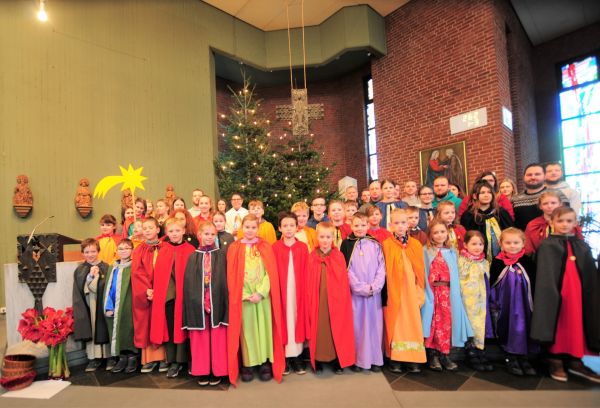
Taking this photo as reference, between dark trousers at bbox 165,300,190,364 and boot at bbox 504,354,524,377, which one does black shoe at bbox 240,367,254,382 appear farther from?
boot at bbox 504,354,524,377

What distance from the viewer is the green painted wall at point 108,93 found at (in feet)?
19.2

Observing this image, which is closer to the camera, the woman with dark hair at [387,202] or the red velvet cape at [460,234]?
the red velvet cape at [460,234]

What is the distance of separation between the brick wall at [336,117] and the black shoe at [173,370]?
7989 millimetres

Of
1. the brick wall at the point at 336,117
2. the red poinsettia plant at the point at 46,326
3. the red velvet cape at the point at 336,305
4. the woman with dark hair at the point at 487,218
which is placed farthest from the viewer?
the brick wall at the point at 336,117

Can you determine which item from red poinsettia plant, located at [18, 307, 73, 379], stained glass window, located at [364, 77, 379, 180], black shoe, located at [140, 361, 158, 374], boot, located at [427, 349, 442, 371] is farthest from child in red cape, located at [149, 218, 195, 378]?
stained glass window, located at [364, 77, 379, 180]

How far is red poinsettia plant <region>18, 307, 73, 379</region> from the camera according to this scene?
3201mm

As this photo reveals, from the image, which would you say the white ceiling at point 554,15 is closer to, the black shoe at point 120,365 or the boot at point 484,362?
the boot at point 484,362

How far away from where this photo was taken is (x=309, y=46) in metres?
9.59

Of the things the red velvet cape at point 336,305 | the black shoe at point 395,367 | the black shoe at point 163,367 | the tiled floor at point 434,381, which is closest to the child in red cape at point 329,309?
the red velvet cape at point 336,305

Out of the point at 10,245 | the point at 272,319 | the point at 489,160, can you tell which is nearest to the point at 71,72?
the point at 10,245

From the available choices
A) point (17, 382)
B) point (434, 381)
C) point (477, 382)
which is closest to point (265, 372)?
point (434, 381)

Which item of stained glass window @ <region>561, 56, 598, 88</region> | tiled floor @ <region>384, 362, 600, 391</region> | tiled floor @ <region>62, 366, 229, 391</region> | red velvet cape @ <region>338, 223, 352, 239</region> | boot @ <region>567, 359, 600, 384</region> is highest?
stained glass window @ <region>561, 56, 598, 88</region>

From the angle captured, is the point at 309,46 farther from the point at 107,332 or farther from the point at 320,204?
the point at 107,332

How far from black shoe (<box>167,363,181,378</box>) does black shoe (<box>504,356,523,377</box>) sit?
313 cm
